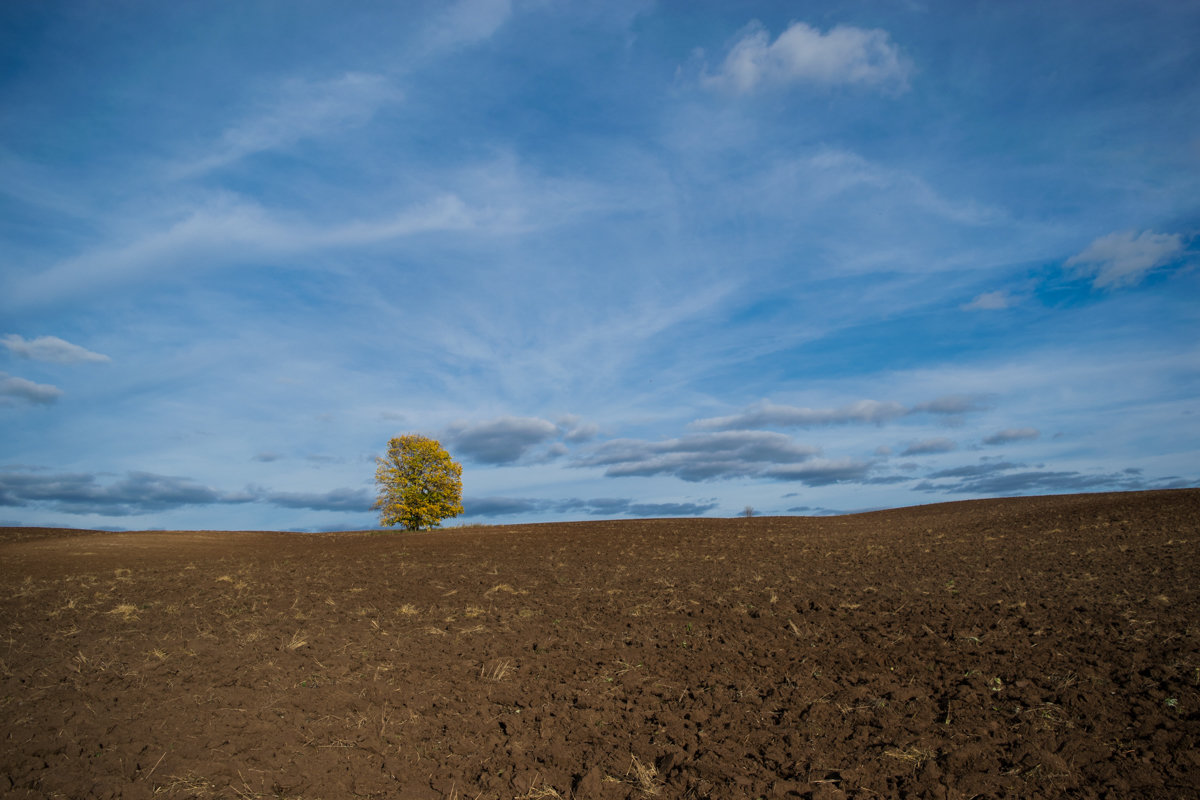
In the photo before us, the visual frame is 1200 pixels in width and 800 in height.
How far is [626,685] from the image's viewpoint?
10.5 metres

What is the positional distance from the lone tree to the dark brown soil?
20.3 meters

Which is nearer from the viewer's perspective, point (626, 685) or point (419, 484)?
point (626, 685)

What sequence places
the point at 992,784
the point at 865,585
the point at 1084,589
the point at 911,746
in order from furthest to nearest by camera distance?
the point at 865,585 < the point at 1084,589 < the point at 911,746 < the point at 992,784

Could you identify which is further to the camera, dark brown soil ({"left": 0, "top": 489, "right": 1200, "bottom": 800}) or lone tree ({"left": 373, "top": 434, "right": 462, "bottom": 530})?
lone tree ({"left": 373, "top": 434, "right": 462, "bottom": 530})

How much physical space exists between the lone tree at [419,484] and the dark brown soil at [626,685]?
20.3 metres

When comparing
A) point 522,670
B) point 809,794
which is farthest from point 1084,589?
point 522,670

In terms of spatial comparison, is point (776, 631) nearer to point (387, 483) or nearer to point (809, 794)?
point (809, 794)

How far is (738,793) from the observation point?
731cm

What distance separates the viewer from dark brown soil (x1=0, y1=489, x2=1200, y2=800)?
305 inches

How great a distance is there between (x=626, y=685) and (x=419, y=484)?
32.7 m

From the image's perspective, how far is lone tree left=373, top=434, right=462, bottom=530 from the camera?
40.3 m

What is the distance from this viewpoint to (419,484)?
1612 inches

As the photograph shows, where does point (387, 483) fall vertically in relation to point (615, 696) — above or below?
above

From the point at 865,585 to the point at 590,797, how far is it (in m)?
12.2
